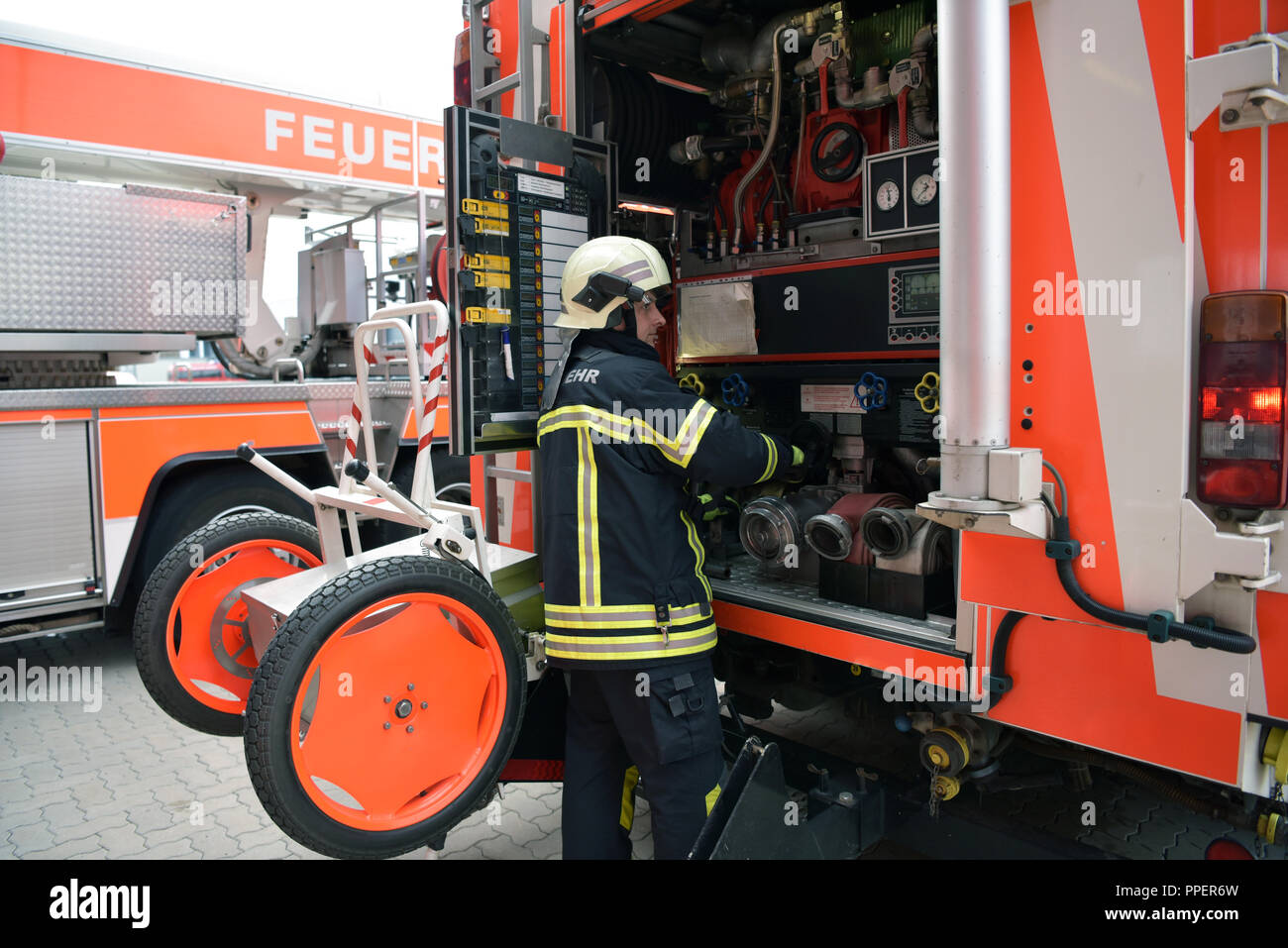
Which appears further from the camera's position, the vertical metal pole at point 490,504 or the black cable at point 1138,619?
the vertical metal pole at point 490,504

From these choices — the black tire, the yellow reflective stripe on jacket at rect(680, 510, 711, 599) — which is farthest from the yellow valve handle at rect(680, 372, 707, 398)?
the black tire

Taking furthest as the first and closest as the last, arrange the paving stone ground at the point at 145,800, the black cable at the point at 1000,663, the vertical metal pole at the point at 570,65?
the paving stone ground at the point at 145,800 → the vertical metal pole at the point at 570,65 → the black cable at the point at 1000,663

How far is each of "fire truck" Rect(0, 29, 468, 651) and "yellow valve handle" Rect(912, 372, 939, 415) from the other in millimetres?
2422

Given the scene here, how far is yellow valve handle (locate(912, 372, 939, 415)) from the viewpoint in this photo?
2.86 meters

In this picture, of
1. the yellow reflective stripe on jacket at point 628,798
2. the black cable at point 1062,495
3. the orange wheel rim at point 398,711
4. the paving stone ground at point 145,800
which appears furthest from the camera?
the paving stone ground at point 145,800

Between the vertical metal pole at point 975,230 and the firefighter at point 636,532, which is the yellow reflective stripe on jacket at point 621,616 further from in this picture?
the vertical metal pole at point 975,230

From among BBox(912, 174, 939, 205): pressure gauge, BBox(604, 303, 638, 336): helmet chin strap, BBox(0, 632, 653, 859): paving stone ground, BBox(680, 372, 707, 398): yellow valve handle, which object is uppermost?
BBox(912, 174, 939, 205): pressure gauge

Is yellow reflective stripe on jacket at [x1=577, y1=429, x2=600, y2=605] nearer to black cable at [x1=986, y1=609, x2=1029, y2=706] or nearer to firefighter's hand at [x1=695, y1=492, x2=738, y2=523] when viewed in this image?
firefighter's hand at [x1=695, y1=492, x2=738, y2=523]

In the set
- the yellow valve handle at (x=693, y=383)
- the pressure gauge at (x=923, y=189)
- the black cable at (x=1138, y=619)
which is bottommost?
the black cable at (x=1138, y=619)

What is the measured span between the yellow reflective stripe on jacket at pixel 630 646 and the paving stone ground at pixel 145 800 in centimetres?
121

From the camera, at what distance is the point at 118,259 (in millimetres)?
5121

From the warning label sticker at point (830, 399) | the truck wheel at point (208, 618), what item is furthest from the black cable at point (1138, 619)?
the truck wheel at point (208, 618)

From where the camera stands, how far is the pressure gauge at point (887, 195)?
286 cm

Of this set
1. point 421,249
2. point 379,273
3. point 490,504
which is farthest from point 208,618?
point 379,273
